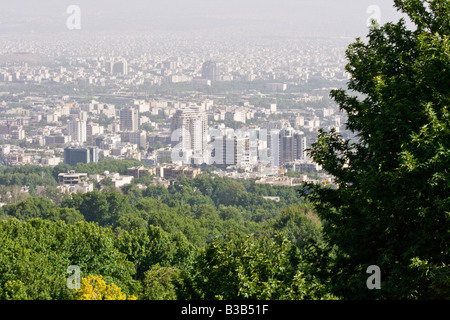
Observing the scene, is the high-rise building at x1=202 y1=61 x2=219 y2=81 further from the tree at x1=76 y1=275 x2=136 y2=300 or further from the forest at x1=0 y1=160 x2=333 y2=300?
the tree at x1=76 y1=275 x2=136 y2=300

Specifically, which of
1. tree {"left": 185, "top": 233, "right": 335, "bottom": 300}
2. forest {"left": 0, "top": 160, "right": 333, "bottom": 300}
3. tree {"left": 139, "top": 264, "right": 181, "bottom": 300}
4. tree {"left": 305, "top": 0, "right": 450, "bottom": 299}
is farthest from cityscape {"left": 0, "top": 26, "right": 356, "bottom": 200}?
tree {"left": 185, "top": 233, "right": 335, "bottom": 300}

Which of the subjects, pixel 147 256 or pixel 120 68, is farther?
pixel 120 68

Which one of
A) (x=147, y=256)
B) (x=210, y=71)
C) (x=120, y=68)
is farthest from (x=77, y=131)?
(x=147, y=256)

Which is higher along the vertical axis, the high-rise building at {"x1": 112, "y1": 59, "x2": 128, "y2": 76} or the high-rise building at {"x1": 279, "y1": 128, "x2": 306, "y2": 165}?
the high-rise building at {"x1": 112, "y1": 59, "x2": 128, "y2": 76}

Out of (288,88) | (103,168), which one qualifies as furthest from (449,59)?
(288,88)

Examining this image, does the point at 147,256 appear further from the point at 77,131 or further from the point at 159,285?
the point at 77,131

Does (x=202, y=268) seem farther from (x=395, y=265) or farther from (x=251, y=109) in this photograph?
(x=251, y=109)
